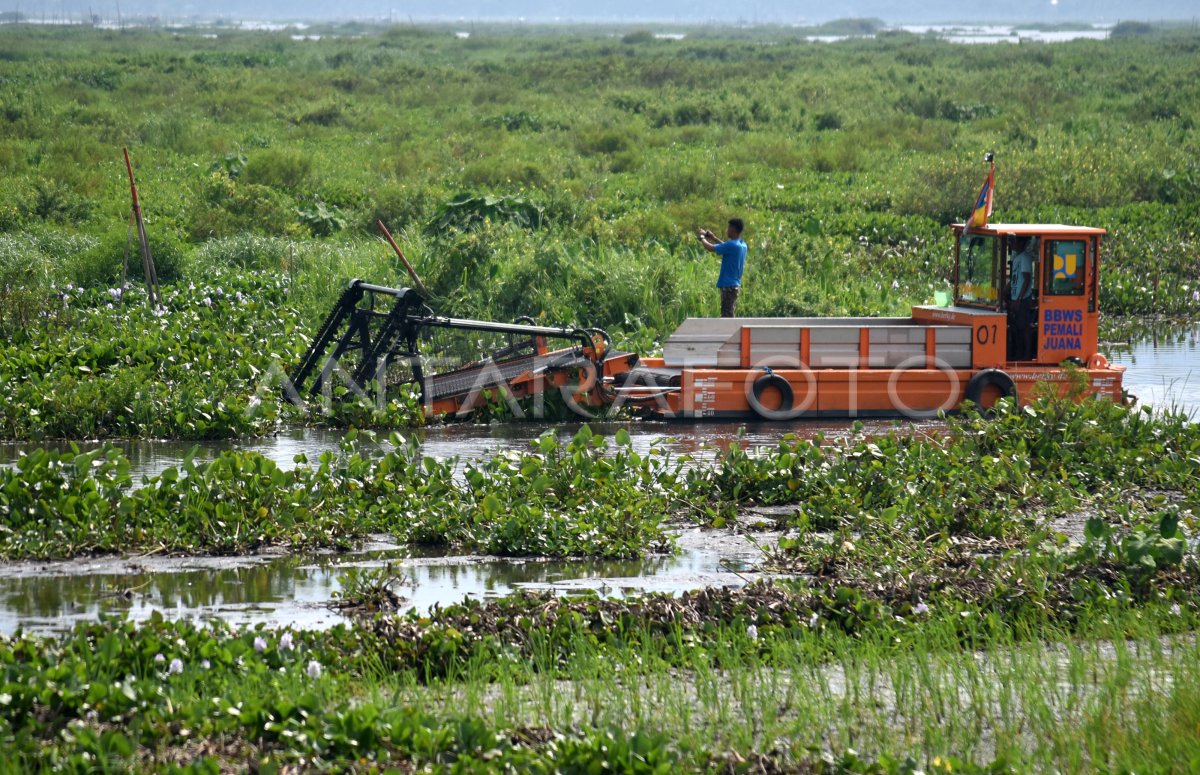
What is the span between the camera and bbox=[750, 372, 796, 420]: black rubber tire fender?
13484 mm

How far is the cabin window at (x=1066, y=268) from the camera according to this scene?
535 inches

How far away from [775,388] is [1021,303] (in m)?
2.56

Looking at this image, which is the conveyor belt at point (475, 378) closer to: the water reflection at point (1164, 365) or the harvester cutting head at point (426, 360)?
the harvester cutting head at point (426, 360)

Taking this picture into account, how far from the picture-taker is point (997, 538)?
30.4ft

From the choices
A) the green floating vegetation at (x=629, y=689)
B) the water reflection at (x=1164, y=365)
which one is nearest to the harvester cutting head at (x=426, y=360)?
the water reflection at (x=1164, y=365)

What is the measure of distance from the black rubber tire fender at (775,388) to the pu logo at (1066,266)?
276 cm

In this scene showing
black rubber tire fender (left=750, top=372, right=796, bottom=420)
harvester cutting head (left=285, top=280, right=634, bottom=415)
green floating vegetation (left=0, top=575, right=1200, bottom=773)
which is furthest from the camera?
black rubber tire fender (left=750, top=372, right=796, bottom=420)

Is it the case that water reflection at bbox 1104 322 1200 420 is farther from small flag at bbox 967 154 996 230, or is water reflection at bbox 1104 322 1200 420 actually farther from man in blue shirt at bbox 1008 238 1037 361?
small flag at bbox 967 154 996 230

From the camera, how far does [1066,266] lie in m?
13.7

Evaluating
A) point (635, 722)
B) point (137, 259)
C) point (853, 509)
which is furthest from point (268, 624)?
point (137, 259)

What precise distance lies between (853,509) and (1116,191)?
19.3 metres

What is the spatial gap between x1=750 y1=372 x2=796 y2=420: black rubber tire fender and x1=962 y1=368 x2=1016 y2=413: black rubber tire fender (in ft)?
5.45

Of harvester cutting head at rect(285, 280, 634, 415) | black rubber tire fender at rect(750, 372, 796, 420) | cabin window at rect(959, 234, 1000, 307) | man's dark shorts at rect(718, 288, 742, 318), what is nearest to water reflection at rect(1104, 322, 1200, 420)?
cabin window at rect(959, 234, 1000, 307)

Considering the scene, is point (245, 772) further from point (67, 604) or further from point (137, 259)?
point (137, 259)
